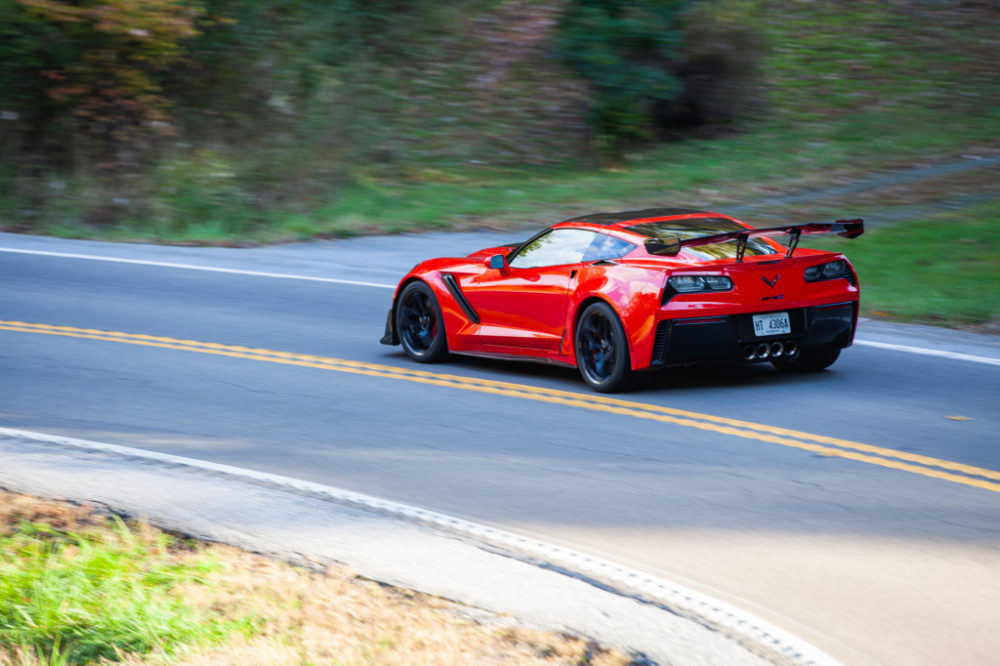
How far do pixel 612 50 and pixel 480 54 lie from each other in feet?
21.1

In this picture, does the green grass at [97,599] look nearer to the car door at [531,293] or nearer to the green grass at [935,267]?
the car door at [531,293]

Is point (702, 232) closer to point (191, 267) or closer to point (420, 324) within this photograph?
point (420, 324)

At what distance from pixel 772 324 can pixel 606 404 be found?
1278mm

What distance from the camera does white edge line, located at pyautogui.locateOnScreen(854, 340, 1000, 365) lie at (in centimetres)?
1039

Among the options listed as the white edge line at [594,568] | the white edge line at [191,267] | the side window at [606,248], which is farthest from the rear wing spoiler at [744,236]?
the white edge line at [191,267]

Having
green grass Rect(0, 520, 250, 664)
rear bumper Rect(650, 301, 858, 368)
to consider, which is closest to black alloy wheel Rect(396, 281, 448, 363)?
rear bumper Rect(650, 301, 858, 368)

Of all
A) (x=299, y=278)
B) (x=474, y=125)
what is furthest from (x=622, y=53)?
(x=299, y=278)

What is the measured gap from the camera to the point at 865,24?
34281 millimetres

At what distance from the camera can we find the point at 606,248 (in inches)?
371

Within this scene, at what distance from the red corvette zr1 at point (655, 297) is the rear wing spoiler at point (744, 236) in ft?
0.03

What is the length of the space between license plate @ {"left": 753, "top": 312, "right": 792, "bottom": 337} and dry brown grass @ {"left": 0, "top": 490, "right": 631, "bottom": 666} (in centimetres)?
436

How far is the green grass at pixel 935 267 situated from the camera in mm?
12836

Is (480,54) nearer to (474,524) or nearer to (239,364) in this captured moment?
(239,364)

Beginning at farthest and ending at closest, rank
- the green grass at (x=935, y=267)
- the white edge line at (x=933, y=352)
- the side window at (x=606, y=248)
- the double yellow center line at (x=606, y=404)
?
the green grass at (x=935, y=267), the white edge line at (x=933, y=352), the side window at (x=606, y=248), the double yellow center line at (x=606, y=404)
